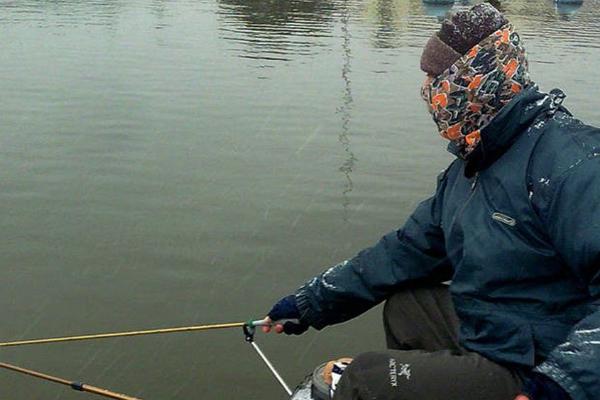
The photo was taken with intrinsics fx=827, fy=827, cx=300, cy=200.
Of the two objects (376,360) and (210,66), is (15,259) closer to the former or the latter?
(376,360)

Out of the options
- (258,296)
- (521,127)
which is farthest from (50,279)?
(521,127)

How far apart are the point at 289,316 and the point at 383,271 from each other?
1.72 ft

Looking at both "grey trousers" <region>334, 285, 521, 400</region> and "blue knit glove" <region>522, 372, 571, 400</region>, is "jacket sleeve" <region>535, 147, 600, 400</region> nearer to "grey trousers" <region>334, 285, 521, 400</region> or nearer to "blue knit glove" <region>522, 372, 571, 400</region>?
"blue knit glove" <region>522, 372, 571, 400</region>

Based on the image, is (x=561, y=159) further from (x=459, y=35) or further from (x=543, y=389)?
(x=543, y=389)

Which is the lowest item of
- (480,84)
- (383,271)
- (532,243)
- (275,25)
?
(275,25)

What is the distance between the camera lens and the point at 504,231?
111 inches

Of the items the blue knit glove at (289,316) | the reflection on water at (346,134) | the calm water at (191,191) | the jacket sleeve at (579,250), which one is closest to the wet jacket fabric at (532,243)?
the jacket sleeve at (579,250)

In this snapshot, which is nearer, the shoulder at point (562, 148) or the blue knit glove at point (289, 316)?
the shoulder at point (562, 148)

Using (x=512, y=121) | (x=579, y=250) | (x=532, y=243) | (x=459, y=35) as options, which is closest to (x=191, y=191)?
(x=459, y=35)

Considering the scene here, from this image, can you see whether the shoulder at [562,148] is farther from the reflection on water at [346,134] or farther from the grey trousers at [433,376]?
the reflection on water at [346,134]

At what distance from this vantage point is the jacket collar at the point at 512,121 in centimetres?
287

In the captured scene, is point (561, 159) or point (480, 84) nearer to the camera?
point (561, 159)

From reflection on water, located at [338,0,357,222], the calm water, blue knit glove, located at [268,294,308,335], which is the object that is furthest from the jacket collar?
reflection on water, located at [338,0,357,222]

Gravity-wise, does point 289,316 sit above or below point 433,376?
below
